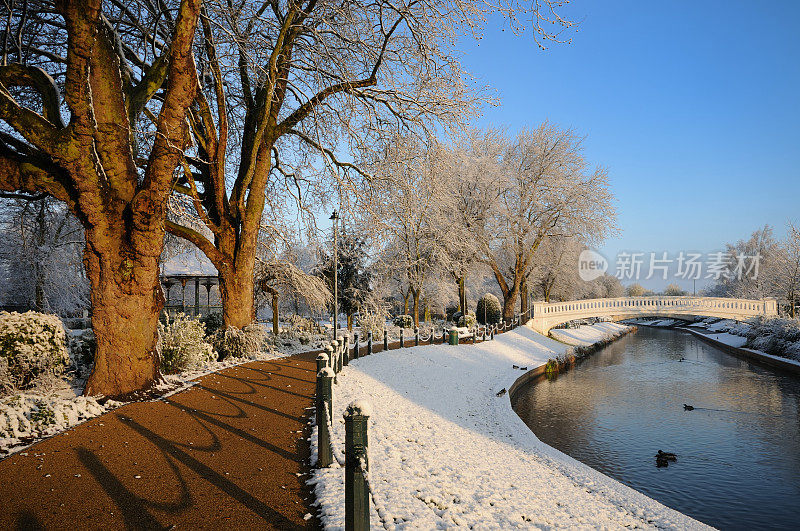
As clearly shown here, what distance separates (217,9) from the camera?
11.4 m

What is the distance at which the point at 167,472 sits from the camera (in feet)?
15.8

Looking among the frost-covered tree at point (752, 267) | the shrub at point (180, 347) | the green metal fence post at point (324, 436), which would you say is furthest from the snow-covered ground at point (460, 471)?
the frost-covered tree at point (752, 267)

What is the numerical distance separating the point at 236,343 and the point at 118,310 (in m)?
5.73

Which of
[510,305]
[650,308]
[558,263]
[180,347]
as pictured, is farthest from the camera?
[650,308]

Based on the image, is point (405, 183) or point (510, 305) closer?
point (405, 183)

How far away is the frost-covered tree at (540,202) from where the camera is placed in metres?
28.5

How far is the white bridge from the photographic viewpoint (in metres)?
29.2

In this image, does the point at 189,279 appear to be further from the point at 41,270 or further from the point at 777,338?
the point at 777,338

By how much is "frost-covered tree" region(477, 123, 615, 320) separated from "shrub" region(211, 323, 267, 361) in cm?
1753

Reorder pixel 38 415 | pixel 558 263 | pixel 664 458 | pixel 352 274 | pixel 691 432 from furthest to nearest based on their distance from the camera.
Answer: pixel 558 263 → pixel 352 274 → pixel 691 432 → pixel 664 458 → pixel 38 415

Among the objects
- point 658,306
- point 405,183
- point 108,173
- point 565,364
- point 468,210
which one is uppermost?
point 468,210

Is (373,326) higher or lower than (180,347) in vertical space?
lower

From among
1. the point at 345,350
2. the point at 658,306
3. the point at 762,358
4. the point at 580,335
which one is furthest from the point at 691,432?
the point at 658,306

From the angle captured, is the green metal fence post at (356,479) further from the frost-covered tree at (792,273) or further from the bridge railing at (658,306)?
the frost-covered tree at (792,273)
